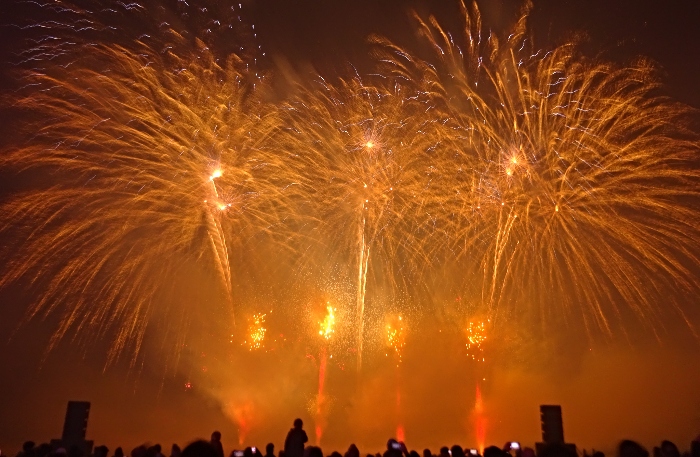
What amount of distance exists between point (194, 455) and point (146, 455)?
4872 mm

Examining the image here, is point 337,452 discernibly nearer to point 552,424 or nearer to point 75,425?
point 552,424

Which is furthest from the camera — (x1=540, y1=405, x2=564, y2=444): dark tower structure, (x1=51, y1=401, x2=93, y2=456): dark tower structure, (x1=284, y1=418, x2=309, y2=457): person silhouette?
(x1=51, y1=401, x2=93, y2=456): dark tower structure

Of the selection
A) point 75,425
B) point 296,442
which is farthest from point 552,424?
point 75,425

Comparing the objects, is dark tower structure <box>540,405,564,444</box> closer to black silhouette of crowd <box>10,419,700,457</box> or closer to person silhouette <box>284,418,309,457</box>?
black silhouette of crowd <box>10,419,700,457</box>

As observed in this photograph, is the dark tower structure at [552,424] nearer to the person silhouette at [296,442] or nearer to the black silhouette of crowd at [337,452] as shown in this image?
the black silhouette of crowd at [337,452]

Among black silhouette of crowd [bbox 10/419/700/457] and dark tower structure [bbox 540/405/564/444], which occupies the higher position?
dark tower structure [bbox 540/405/564/444]

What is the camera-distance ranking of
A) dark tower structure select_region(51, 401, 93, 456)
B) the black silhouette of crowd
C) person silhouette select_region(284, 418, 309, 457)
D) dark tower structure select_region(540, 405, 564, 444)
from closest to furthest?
1. the black silhouette of crowd
2. person silhouette select_region(284, 418, 309, 457)
3. dark tower structure select_region(540, 405, 564, 444)
4. dark tower structure select_region(51, 401, 93, 456)

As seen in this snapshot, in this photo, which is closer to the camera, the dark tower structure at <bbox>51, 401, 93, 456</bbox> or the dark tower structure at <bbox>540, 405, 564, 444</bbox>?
the dark tower structure at <bbox>540, 405, 564, 444</bbox>

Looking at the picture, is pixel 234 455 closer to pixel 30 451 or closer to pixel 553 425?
pixel 30 451

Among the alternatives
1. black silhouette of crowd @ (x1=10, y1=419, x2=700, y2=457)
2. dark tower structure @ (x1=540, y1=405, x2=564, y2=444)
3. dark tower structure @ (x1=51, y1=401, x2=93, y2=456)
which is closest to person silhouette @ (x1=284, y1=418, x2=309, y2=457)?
black silhouette of crowd @ (x1=10, y1=419, x2=700, y2=457)

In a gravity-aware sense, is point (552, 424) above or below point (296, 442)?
above

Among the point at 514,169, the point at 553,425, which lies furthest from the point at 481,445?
the point at 553,425

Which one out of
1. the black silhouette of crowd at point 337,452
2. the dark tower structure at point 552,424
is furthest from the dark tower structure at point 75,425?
the dark tower structure at point 552,424

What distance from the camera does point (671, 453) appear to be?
562 cm
